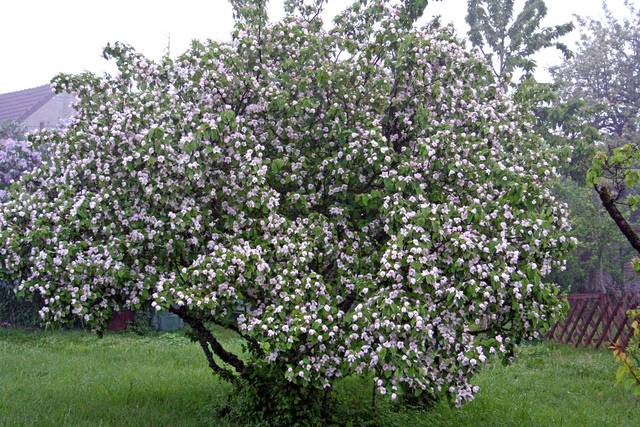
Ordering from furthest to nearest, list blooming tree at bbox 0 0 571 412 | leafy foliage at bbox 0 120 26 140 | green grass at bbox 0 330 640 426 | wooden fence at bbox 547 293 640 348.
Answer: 1. leafy foliage at bbox 0 120 26 140
2. wooden fence at bbox 547 293 640 348
3. green grass at bbox 0 330 640 426
4. blooming tree at bbox 0 0 571 412

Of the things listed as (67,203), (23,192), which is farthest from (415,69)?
(23,192)

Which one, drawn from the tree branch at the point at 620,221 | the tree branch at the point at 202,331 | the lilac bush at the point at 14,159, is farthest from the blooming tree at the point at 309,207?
the lilac bush at the point at 14,159

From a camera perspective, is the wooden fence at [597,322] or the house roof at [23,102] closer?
the wooden fence at [597,322]

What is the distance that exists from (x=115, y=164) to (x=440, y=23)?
17.4 feet

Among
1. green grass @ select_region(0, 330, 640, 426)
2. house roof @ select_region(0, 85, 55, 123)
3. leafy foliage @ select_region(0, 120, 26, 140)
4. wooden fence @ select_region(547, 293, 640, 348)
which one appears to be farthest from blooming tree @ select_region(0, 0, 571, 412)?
house roof @ select_region(0, 85, 55, 123)

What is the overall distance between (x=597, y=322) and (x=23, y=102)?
105ft

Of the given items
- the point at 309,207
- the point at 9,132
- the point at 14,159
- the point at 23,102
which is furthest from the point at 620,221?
the point at 23,102

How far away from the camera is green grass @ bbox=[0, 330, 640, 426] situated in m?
10.1

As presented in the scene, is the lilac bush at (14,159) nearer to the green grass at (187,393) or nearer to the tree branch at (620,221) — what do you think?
the green grass at (187,393)

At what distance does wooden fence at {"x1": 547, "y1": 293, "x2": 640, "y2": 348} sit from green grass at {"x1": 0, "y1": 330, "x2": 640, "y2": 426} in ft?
3.94

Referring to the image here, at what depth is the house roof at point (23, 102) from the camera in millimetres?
36062

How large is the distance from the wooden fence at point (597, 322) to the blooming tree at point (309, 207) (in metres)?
11.1

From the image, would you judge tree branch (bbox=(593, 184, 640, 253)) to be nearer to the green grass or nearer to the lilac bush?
the green grass

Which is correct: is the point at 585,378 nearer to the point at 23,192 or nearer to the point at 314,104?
the point at 314,104
